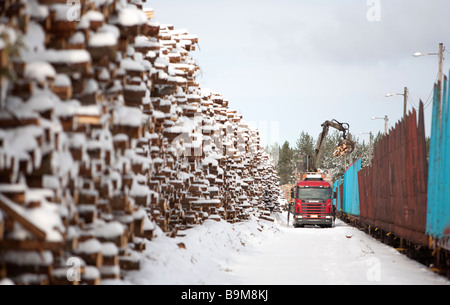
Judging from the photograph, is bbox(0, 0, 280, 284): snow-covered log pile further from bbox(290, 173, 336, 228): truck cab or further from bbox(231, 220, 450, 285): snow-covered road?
bbox(290, 173, 336, 228): truck cab

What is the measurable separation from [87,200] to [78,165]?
Result: 725 mm

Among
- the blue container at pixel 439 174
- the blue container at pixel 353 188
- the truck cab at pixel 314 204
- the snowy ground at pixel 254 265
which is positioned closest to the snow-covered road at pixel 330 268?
the snowy ground at pixel 254 265

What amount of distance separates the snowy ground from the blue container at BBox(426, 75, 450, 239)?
3.63 ft

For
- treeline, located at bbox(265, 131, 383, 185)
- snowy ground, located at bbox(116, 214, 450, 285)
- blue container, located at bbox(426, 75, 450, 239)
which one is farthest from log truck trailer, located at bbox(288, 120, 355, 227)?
treeline, located at bbox(265, 131, 383, 185)

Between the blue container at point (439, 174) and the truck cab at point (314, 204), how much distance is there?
25.7m

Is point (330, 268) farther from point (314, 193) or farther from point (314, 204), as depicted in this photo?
point (314, 193)

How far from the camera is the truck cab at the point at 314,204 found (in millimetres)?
38219

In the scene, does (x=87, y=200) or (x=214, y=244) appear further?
(x=214, y=244)

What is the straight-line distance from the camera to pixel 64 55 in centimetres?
623

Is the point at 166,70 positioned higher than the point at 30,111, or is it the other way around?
the point at 166,70

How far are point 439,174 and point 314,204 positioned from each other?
88.4 feet

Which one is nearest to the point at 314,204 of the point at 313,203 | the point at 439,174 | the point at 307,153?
the point at 313,203
